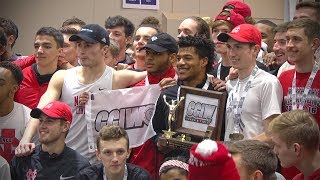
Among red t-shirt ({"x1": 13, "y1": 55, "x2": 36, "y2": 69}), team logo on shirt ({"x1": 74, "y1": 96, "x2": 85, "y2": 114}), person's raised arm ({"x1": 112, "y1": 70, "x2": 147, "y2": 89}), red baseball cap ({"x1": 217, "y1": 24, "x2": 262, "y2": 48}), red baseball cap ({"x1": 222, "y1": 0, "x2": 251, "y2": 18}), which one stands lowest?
team logo on shirt ({"x1": 74, "y1": 96, "x2": 85, "y2": 114})

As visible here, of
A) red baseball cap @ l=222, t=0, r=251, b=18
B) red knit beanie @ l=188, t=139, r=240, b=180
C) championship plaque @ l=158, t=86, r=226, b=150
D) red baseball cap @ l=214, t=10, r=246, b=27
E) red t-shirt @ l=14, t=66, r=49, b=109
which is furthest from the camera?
red baseball cap @ l=222, t=0, r=251, b=18

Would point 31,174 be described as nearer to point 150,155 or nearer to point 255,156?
point 150,155

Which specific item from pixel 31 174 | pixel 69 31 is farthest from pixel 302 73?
pixel 69 31

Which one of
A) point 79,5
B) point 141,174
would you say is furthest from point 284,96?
point 79,5

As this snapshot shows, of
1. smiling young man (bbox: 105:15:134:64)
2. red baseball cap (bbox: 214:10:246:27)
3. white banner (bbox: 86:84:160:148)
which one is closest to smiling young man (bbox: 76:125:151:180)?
white banner (bbox: 86:84:160:148)

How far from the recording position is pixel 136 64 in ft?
21.4

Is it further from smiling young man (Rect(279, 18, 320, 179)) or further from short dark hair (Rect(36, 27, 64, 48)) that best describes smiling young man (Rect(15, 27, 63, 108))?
smiling young man (Rect(279, 18, 320, 179))

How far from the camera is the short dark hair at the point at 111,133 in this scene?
504cm

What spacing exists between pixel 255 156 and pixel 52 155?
2245 mm

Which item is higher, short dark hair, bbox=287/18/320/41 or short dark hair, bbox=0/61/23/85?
short dark hair, bbox=287/18/320/41

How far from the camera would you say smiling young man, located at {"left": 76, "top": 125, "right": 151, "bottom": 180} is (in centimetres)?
498

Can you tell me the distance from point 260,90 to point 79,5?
542cm

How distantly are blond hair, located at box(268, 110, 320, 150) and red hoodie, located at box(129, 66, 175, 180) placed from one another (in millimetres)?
1528

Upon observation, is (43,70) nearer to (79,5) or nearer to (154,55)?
(154,55)
